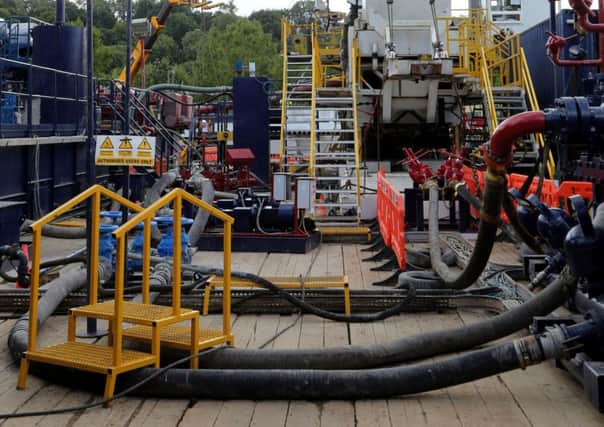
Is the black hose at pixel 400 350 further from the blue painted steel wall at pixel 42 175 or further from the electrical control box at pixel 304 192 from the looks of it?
the electrical control box at pixel 304 192

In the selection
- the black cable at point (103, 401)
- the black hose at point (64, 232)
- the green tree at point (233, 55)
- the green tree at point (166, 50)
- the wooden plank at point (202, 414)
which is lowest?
the wooden plank at point (202, 414)

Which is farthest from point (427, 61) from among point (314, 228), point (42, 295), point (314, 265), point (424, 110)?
point (42, 295)

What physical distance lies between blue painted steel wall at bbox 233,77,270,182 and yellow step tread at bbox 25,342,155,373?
51.2 ft

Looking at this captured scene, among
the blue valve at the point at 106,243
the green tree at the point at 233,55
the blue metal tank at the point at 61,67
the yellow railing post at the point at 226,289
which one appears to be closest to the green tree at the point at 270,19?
the green tree at the point at 233,55

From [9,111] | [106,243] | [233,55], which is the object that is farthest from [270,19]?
[106,243]

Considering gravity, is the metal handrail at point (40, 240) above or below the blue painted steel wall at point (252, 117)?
below

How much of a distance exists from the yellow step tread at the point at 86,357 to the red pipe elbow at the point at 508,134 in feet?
8.42

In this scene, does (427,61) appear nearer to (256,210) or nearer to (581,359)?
(256,210)

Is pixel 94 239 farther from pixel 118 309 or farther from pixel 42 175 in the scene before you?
pixel 42 175

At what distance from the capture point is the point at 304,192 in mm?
11242

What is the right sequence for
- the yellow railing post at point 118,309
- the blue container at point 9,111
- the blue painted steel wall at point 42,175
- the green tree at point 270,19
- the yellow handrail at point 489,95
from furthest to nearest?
the green tree at point 270,19 < the yellow handrail at point 489,95 < the blue container at point 9,111 < the blue painted steel wall at point 42,175 < the yellow railing post at point 118,309

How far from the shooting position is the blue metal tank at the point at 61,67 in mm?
13489

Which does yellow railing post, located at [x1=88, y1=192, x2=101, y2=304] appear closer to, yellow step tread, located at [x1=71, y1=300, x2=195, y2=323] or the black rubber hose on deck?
yellow step tread, located at [x1=71, y1=300, x2=195, y2=323]

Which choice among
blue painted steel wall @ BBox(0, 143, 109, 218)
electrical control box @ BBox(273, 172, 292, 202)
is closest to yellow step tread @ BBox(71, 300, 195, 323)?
blue painted steel wall @ BBox(0, 143, 109, 218)
